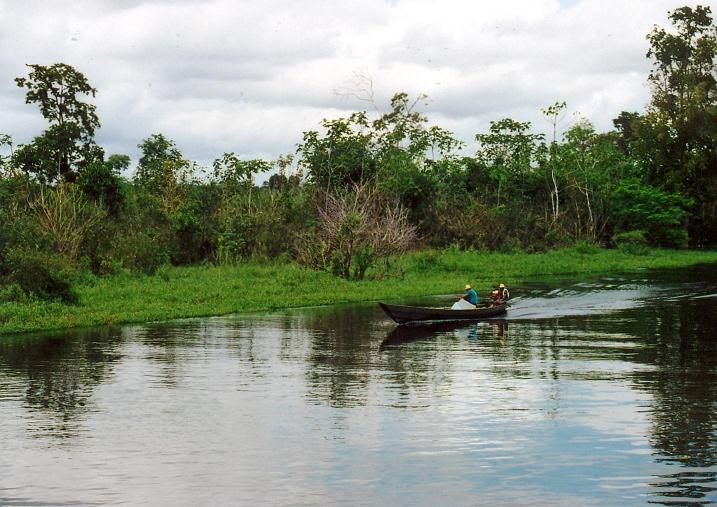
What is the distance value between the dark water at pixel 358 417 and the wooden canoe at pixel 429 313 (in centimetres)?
94

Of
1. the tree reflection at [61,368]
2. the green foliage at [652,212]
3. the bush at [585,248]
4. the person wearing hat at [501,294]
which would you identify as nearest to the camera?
the tree reflection at [61,368]

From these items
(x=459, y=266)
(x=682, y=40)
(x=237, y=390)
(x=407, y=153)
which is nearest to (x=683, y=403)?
(x=237, y=390)

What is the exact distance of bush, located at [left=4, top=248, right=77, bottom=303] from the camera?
30048 millimetres

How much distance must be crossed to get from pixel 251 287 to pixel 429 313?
35.5 ft

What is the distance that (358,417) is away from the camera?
15695mm

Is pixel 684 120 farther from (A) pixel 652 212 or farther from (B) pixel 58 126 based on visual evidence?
(B) pixel 58 126

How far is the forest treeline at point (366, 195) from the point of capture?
42.3 meters

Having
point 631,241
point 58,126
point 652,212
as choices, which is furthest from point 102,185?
point 652,212

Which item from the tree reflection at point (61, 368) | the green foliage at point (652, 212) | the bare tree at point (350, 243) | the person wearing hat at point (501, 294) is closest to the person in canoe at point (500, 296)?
the person wearing hat at point (501, 294)

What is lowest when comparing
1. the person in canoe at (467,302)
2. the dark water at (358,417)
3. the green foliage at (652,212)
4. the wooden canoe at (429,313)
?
the dark water at (358,417)

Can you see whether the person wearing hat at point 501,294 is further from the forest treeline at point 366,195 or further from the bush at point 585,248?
the bush at point 585,248

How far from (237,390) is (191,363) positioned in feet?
12.0

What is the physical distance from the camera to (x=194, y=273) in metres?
42.4

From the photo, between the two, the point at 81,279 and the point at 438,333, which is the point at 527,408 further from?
the point at 81,279
